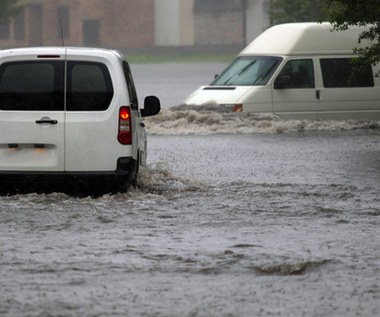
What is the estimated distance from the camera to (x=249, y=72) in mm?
29781

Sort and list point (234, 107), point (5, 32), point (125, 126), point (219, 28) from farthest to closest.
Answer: point (219, 28) < point (5, 32) < point (234, 107) < point (125, 126)

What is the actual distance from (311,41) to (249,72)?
138 centimetres

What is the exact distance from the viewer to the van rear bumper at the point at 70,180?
15750mm

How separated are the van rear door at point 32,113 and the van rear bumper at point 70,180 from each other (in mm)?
75

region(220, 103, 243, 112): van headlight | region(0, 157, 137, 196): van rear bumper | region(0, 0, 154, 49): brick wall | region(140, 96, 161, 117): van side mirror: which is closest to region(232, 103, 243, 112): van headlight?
region(220, 103, 243, 112): van headlight

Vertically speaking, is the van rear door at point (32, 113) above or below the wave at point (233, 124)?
above

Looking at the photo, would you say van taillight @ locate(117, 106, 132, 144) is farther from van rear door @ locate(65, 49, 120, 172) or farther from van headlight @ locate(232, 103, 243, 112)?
van headlight @ locate(232, 103, 243, 112)

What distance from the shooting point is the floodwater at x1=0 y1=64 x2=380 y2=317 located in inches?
377

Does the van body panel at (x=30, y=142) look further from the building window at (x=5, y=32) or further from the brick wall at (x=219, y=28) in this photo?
the brick wall at (x=219, y=28)

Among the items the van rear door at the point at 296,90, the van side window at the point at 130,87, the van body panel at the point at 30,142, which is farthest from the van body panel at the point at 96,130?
the van rear door at the point at 296,90

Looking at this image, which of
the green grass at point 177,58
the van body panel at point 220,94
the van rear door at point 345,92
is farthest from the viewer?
the green grass at point 177,58

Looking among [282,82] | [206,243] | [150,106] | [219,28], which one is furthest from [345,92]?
[219,28]

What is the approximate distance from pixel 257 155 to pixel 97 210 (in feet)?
29.1

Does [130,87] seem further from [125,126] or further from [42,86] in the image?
[42,86]
